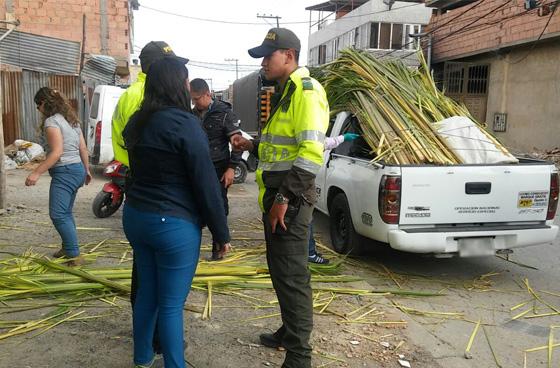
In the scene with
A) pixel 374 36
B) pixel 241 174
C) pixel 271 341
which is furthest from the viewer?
pixel 374 36

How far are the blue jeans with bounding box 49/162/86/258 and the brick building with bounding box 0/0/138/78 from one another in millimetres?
15025

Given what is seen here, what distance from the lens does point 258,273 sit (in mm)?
4656

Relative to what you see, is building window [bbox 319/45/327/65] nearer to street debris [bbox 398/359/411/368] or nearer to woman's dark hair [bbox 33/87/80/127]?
woman's dark hair [bbox 33/87/80/127]

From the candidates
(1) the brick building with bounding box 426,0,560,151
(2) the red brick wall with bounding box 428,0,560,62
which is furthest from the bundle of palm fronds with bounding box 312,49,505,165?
(2) the red brick wall with bounding box 428,0,560,62

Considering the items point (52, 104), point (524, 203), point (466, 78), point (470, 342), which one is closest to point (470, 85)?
point (466, 78)

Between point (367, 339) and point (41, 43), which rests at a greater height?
point (41, 43)

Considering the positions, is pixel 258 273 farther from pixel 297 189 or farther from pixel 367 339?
pixel 297 189

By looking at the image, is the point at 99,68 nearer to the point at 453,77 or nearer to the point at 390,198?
the point at 390,198

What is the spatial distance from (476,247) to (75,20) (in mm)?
18388

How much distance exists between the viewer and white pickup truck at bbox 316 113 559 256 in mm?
4699

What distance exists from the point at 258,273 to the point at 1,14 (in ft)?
60.1

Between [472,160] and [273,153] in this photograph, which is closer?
[273,153]

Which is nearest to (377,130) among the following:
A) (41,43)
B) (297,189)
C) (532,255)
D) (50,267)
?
(532,255)

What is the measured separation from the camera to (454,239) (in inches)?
189
